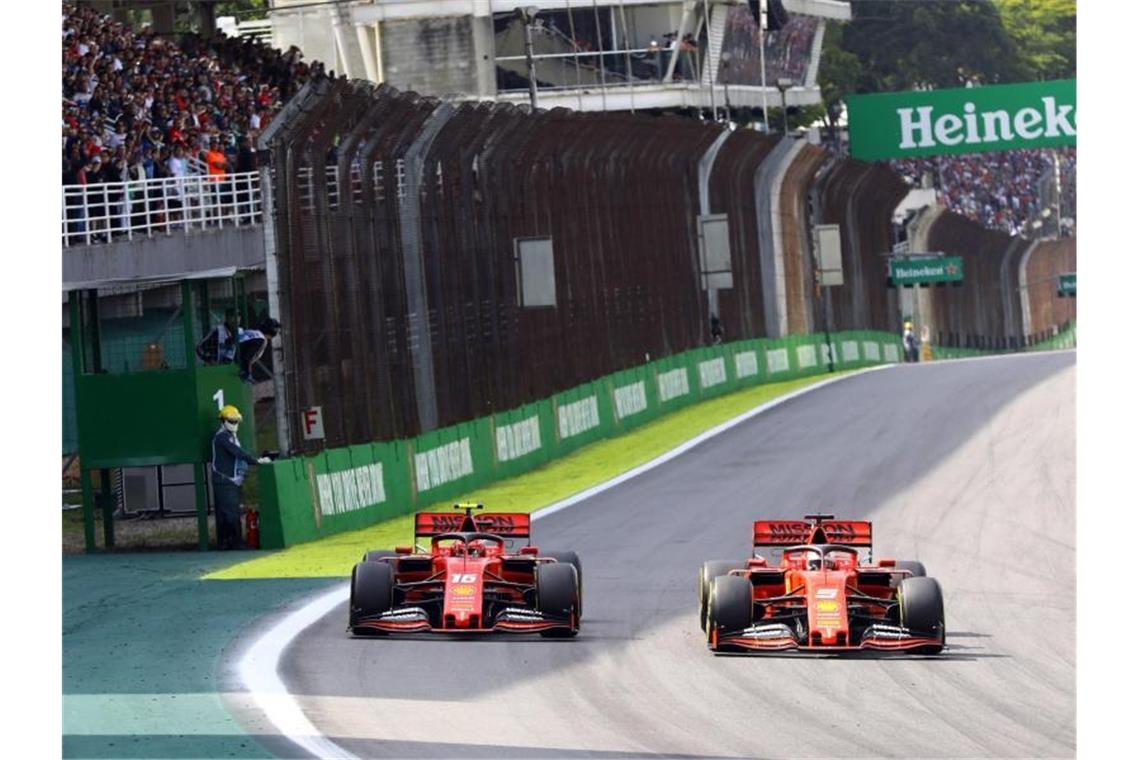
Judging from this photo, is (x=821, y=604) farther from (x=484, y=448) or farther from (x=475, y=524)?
(x=484, y=448)

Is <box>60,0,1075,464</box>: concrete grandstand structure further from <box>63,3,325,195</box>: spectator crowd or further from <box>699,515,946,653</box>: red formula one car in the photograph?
<box>699,515,946,653</box>: red formula one car

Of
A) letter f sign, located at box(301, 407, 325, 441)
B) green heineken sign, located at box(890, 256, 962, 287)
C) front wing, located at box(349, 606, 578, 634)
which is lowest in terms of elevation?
front wing, located at box(349, 606, 578, 634)

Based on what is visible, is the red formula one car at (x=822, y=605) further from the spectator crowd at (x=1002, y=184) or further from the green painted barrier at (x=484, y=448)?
the spectator crowd at (x=1002, y=184)

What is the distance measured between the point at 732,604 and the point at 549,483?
11891 millimetres

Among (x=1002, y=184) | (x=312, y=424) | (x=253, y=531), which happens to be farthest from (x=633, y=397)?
(x=1002, y=184)

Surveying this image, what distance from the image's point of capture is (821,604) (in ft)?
49.6

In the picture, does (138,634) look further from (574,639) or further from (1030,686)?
(1030,686)

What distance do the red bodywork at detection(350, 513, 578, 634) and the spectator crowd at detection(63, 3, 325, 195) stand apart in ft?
39.3

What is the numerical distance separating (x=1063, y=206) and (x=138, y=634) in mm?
81092

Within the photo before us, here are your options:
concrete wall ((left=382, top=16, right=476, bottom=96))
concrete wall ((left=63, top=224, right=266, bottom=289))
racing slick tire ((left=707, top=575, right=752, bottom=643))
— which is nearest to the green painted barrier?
concrete wall ((left=63, top=224, right=266, bottom=289))

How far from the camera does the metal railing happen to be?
85.6 ft

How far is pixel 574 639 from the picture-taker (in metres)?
15.8

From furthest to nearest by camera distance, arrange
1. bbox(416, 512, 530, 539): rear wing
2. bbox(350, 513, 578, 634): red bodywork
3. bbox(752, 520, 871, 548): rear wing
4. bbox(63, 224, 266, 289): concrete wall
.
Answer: bbox(63, 224, 266, 289): concrete wall
bbox(416, 512, 530, 539): rear wing
bbox(752, 520, 871, 548): rear wing
bbox(350, 513, 578, 634): red bodywork
